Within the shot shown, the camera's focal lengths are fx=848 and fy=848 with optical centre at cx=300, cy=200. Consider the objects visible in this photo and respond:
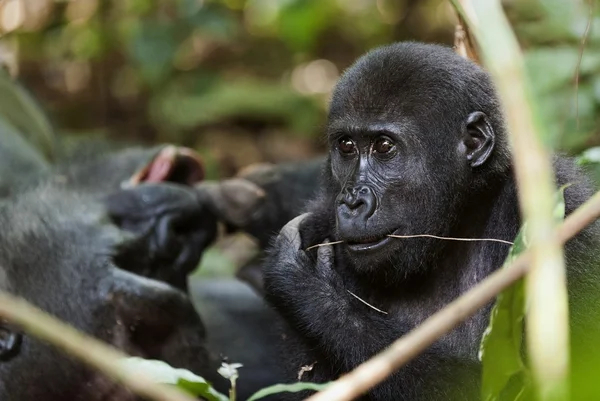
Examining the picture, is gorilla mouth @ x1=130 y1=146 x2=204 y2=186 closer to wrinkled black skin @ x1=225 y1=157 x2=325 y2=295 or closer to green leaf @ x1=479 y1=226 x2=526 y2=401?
wrinkled black skin @ x1=225 y1=157 x2=325 y2=295

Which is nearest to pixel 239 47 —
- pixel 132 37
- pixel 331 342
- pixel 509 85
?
pixel 132 37

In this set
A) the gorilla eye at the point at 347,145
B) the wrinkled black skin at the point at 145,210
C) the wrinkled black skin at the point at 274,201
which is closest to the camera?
the gorilla eye at the point at 347,145

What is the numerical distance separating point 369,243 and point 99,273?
40.0 inches

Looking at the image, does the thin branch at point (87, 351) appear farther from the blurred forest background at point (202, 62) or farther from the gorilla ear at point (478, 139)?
the blurred forest background at point (202, 62)

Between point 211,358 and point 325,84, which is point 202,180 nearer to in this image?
point 211,358

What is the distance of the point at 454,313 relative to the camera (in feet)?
3.62

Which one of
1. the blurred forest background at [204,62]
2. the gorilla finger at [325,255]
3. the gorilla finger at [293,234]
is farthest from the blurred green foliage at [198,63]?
the gorilla finger at [325,255]

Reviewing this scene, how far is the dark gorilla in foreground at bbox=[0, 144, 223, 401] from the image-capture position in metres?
2.71

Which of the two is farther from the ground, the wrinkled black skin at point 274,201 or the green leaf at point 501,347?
the green leaf at point 501,347

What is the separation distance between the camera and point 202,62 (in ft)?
22.3

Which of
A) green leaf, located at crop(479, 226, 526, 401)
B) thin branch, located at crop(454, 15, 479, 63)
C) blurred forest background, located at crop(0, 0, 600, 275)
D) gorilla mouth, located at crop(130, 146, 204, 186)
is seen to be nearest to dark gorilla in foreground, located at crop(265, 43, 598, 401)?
thin branch, located at crop(454, 15, 479, 63)

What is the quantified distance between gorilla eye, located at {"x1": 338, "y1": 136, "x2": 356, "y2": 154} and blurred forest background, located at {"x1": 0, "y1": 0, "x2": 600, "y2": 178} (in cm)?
299

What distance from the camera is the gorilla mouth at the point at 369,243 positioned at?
2270mm

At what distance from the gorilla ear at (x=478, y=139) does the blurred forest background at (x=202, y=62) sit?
3118 mm
